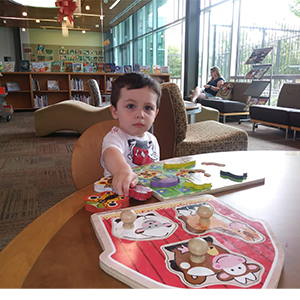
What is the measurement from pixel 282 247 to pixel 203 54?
25.6ft

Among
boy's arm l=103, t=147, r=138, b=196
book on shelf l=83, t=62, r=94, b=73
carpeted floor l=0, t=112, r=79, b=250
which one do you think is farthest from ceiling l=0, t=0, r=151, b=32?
boy's arm l=103, t=147, r=138, b=196

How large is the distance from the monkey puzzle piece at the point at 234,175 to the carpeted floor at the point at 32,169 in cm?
122

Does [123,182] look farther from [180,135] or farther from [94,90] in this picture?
[94,90]

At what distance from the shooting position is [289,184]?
699 millimetres

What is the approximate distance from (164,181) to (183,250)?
10.2 inches

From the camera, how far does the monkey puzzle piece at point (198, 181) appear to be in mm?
615

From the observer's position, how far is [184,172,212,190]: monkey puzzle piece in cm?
61

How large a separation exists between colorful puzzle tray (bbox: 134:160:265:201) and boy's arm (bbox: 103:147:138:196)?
0.04m

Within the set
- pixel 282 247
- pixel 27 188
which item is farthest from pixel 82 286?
pixel 27 188

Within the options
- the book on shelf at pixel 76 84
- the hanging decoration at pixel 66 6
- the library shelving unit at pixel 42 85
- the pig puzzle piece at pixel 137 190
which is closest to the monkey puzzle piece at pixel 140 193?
the pig puzzle piece at pixel 137 190

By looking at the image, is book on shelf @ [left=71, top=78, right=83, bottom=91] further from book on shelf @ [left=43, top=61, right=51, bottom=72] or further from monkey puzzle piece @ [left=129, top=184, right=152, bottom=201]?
monkey puzzle piece @ [left=129, top=184, right=152, bottom=201]

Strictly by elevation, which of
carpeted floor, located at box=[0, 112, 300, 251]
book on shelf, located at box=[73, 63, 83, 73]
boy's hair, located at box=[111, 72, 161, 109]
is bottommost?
carpeted floor, located at box=[0, 112, 300, 251]

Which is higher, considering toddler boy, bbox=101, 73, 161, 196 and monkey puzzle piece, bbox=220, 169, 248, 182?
toddler boy, bbox=101, 73, 161, 196

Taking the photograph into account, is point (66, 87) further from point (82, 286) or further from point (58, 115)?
point (82, 286)
